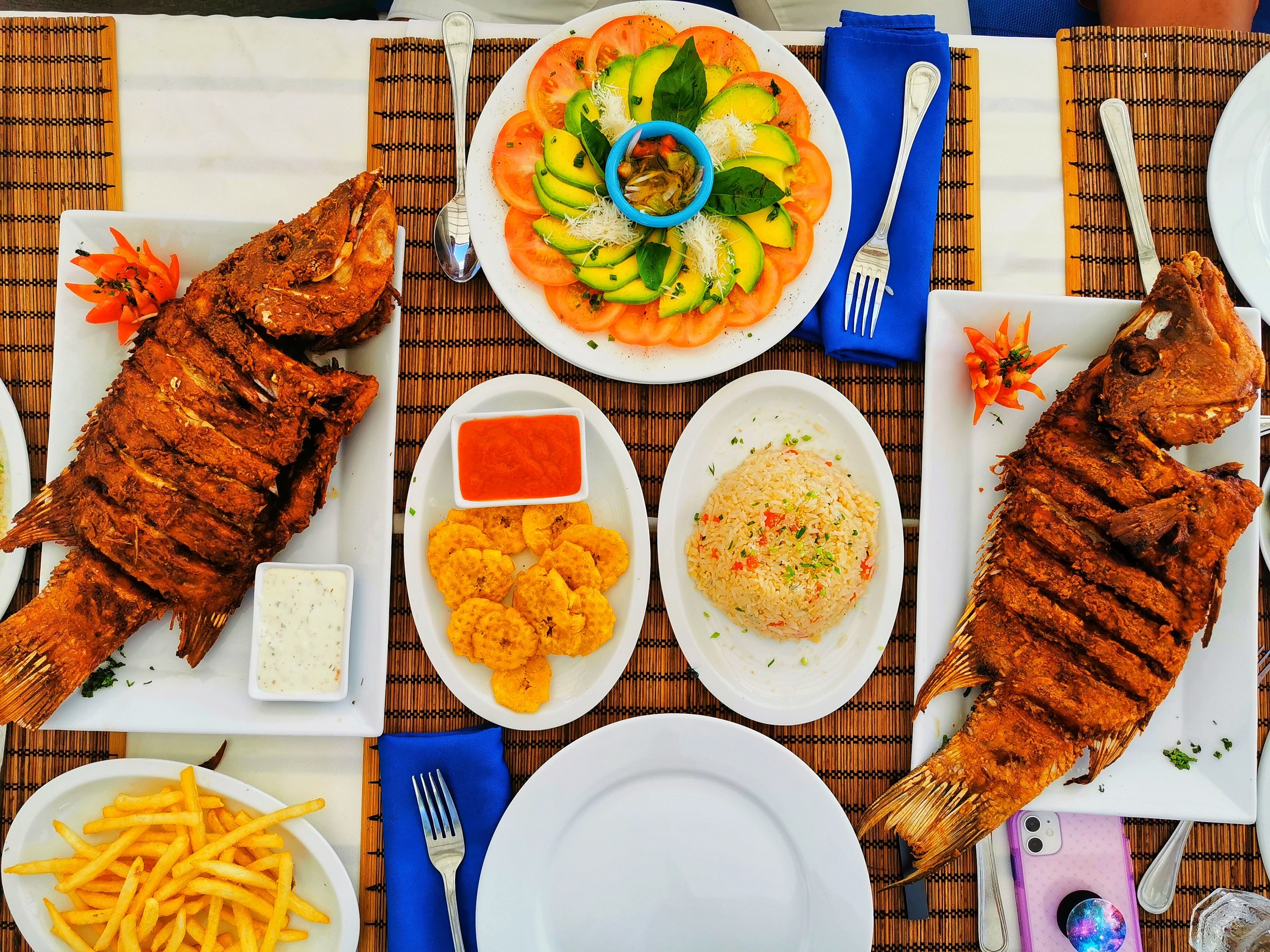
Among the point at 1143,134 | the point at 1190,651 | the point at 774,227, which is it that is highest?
the point at 1143,134

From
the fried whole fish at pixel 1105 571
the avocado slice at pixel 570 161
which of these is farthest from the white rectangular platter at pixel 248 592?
the fried whole fish at pixel 1105 571

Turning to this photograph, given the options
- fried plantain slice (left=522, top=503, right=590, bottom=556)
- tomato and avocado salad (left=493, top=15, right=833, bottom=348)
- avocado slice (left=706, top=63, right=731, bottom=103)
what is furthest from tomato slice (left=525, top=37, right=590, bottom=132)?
fried plantain slice (left=522, top=503, right=590, bottom=556)

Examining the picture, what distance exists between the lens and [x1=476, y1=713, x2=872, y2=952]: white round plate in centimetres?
254

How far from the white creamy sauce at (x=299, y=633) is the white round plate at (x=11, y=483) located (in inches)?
33.4

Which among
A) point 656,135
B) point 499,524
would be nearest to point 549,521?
point 499,524

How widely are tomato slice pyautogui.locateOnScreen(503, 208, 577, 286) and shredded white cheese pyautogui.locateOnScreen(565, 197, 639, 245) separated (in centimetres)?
11

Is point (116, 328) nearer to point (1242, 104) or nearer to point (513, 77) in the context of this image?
point (513, 77)

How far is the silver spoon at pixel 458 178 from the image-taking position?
2.62 m

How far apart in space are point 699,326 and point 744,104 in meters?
0.70

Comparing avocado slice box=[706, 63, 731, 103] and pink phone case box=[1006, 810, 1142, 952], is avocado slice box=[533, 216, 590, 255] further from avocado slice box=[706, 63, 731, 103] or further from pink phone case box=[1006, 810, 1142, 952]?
pink phone case box=[1006, 810, 1142, 952]

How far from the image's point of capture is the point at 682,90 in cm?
238

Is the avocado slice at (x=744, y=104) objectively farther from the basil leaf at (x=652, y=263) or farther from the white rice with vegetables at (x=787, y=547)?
the white rice with vegetables at (x=787, y=547)

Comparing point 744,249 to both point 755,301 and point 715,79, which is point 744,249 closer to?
point 755,301

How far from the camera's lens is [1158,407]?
2.43m
